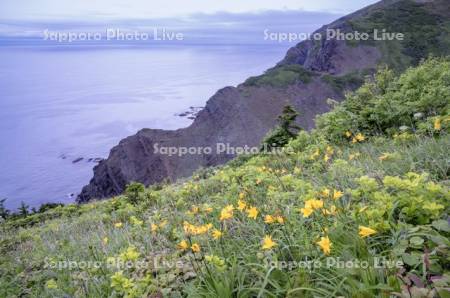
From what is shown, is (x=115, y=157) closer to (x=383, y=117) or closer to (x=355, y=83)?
(x=355, y=83)

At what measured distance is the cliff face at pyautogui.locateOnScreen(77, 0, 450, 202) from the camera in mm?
63688

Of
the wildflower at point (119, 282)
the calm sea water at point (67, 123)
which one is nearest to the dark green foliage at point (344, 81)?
the calm sea water at point (67, 123)

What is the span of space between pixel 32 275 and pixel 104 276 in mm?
2241

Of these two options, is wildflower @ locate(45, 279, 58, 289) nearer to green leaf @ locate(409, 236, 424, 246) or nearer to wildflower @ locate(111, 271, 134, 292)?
wildflower @ locate(111, 271, 134, 292)

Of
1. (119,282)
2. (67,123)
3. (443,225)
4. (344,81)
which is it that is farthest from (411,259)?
(67,123)

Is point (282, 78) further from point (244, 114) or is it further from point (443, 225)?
point (443, 225)

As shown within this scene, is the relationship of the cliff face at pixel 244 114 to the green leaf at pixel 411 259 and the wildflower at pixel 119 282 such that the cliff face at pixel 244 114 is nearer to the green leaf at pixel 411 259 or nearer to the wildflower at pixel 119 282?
the wildflower at pixel 119 282

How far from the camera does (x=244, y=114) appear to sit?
225 ft

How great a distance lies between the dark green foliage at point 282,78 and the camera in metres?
76.4

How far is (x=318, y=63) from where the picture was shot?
97438 millimetres

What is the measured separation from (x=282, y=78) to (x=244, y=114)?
16.0 meters

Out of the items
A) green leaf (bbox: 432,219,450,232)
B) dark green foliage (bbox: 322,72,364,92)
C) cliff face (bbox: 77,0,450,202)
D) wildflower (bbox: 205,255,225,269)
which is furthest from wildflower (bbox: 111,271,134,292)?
dark green foliage (bbox: 322,72,364,92)

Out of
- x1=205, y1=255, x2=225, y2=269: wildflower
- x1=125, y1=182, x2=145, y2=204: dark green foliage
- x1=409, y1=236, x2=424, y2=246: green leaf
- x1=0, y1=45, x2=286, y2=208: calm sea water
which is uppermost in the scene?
x1=409, y1=236, x2=424, y2=246: green leaf

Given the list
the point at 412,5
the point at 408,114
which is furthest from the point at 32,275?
the point at 412,5
